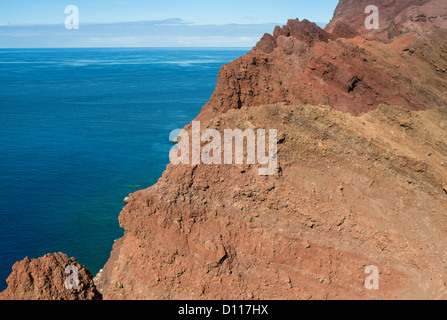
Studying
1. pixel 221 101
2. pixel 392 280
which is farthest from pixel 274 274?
pixel 221 101

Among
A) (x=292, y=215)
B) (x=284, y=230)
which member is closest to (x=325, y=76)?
(x=292, y=215)

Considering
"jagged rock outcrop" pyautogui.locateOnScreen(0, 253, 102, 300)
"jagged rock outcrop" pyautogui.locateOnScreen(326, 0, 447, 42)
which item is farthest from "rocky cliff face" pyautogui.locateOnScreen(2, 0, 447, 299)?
"jagged rock outcrop" pyautogui.locateOnScreen(326, 0, 447, 42)

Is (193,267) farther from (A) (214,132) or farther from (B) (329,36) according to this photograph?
(B) (329,36)

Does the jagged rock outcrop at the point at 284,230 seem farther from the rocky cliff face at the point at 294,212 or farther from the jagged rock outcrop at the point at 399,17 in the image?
the jagged rock outcrop at the point at 399,17

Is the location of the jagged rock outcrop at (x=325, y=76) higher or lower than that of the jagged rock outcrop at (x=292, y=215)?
higher

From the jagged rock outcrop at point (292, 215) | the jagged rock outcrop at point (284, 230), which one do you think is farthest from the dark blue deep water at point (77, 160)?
the jagged rock outcrop at point (292, 215)

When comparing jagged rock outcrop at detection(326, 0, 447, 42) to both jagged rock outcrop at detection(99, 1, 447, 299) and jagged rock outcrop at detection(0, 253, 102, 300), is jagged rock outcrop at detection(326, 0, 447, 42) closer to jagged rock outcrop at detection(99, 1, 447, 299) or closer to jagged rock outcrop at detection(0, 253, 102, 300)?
jagged rock outcrop at detection(99, 1, 447, 299)
